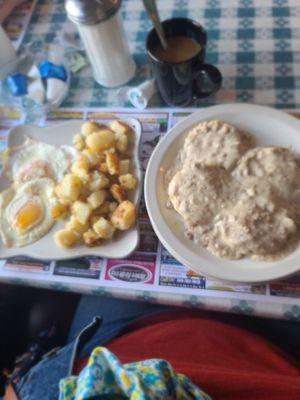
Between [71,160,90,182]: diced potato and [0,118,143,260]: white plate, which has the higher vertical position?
[71,160,90,182]: diced potato

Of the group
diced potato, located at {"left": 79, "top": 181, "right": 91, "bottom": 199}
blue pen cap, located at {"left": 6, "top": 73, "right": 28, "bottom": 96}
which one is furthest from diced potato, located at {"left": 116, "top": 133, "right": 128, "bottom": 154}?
blue pen cap, located at {"left": 6, "top": 73, "right": 28, "bottom": 96}

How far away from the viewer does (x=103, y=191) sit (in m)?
0.83

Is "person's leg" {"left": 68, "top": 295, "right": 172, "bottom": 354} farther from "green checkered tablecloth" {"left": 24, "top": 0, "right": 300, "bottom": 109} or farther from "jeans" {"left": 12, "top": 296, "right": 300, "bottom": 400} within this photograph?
"green checkered tablecloth" {"left": 24, "top": 0, "right": 300, "bottom": 109}

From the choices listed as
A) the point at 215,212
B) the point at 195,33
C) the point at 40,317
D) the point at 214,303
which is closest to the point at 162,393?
the point at 214,303

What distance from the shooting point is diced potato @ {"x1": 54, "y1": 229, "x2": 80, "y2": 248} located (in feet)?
2.59

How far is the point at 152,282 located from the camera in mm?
772

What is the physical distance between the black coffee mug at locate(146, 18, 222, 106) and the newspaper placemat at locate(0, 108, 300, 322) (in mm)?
293

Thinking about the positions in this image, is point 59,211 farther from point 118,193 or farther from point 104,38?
point 104,38

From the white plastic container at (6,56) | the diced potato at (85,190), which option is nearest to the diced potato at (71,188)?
the diced potato at (85,190)

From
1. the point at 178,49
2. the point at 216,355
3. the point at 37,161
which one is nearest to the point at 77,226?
the point at 37,161

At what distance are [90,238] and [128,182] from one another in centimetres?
15

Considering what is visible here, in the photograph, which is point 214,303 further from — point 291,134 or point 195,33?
point 195,33

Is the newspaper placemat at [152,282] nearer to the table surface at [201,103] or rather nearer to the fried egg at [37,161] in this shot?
the table surface at [201,103]

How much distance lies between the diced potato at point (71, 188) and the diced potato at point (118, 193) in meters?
0.07
